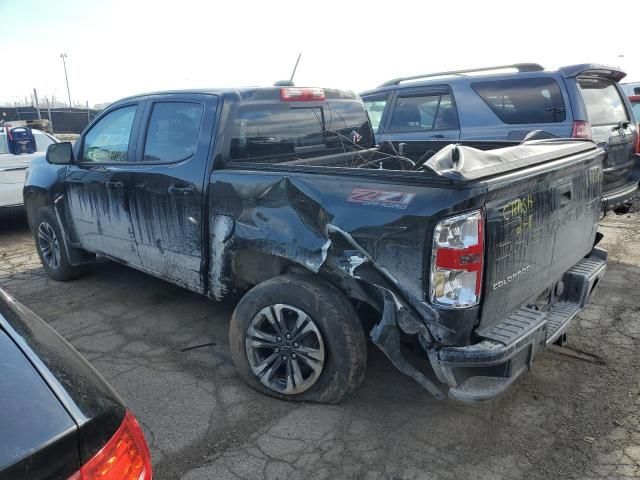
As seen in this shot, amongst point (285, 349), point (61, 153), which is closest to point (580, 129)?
point (285, 349)

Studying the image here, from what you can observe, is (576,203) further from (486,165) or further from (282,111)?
Answer: (282,111)

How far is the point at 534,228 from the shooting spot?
2.80m

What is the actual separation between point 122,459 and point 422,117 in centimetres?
650

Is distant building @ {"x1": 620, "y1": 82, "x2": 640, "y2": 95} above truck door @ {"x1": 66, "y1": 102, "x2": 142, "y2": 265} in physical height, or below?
above

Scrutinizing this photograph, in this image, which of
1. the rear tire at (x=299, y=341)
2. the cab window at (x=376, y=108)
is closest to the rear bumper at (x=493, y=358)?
the rear tire at (x=299, y=341)

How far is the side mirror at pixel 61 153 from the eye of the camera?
15.7 feet

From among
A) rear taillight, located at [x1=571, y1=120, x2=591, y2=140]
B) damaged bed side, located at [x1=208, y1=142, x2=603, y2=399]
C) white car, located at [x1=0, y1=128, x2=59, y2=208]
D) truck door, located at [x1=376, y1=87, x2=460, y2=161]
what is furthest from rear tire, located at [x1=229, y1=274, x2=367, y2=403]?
white car, located at [x1=0, y1=128, x2=59, y2=208]

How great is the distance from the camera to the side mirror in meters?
4.79

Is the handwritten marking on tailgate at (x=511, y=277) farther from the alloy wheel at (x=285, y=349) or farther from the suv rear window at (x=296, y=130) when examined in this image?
the suv rear window at (x=296, y=130)

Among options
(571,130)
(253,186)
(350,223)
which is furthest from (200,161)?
(571,130)

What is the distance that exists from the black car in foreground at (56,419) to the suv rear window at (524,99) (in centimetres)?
569

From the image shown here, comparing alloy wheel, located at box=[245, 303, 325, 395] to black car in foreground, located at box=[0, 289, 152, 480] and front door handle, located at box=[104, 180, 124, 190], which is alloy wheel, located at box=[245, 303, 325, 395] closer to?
black car in foreground, located at box=[0, 289, 152, 480]

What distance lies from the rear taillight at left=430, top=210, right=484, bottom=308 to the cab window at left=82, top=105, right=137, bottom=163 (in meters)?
2.93

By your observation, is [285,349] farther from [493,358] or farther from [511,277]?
[511,277]
